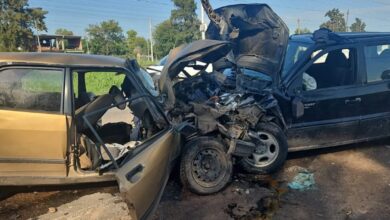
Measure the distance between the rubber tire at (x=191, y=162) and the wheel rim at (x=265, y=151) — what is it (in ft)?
1.64

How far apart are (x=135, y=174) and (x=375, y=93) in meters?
4.10

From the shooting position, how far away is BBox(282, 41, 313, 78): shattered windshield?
557 cm

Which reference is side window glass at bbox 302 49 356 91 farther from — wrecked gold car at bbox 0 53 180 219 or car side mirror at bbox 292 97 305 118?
wrecked gold car at bbox 0 53 180 219

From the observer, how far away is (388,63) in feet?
19.0

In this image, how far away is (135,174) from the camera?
124 inches

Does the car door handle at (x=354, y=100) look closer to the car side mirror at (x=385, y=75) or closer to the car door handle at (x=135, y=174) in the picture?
the car side mirror at (x=385, y=75)

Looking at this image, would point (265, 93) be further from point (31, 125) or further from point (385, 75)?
point (31, 125)

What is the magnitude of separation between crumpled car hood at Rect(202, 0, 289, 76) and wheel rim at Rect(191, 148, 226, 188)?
1593 mm

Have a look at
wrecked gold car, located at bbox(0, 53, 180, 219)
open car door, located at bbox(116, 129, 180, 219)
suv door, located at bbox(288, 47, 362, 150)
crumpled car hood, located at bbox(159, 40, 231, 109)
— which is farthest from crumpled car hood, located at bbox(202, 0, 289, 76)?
open car door, located at bbox(116, 129, 180, 219)

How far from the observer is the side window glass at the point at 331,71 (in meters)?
5.50

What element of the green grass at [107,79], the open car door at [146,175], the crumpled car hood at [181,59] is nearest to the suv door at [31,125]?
the green grass at [107,79]

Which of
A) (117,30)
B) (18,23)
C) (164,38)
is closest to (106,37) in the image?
(117,30)

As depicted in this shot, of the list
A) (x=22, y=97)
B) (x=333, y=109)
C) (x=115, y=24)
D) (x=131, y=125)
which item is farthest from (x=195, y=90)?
(x=115, y=24)

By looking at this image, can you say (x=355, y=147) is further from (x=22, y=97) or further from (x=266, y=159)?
(x=22, y=97)
